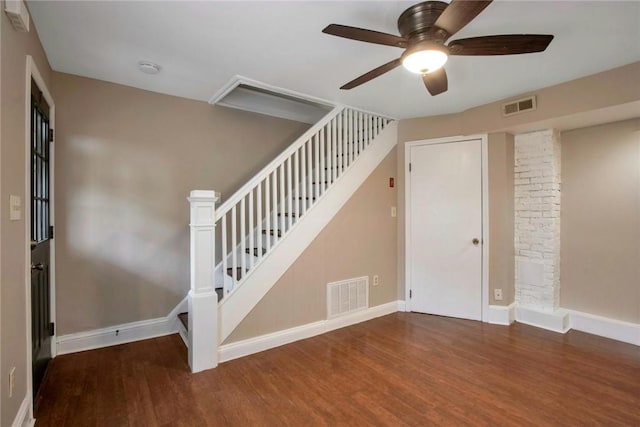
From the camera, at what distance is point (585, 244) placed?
329 centimetres

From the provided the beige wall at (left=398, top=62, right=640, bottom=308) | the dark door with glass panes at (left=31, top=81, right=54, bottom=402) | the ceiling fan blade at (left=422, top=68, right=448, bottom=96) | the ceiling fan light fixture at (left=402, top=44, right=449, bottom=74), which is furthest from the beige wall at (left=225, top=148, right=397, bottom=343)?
the ceiling fan light fixture at (left=402, top=44, right=449, bottom=74)

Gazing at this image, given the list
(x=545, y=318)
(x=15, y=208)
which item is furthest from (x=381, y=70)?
(x=545, y=318)

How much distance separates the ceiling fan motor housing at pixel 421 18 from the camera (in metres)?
1.67

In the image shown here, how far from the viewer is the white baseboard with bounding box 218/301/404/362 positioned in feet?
8.68

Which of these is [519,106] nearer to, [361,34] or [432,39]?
[432,39]

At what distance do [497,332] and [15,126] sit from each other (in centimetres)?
411

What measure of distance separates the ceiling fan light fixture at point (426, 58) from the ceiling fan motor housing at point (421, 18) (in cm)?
6

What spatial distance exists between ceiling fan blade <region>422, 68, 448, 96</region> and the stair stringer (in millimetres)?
1405

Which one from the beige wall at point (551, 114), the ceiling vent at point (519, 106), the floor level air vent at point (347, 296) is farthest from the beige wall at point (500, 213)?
the floor level air vent at point (347, 296)

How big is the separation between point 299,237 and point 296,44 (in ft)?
5.50

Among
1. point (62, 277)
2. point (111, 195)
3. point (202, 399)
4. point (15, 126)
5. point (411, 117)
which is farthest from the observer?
point (411, 117)

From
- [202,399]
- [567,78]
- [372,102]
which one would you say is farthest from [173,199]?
[567,78]

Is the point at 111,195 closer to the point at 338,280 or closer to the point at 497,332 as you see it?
the point at 338,280

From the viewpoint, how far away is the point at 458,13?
4.64 ft
